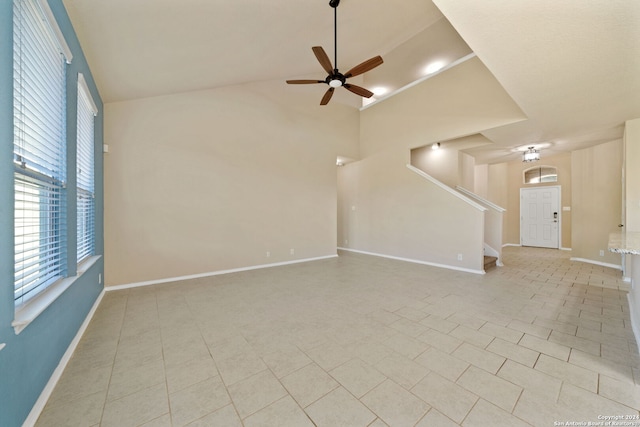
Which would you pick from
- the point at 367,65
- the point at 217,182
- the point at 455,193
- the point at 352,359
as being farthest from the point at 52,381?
the point at 455,193

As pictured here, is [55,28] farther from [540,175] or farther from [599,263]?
[540,175]

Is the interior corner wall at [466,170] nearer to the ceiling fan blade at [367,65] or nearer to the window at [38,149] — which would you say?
the ceiling fan blade at [367,65]

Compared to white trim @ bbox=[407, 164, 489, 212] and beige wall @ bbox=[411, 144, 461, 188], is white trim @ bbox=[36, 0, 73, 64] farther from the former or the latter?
beige wall @ bbox=[411, 144, 461, 188]

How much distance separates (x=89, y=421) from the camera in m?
1.39

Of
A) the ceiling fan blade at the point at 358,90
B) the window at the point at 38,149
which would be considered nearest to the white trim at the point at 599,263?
the ceiling fan blade at the point at 358,90

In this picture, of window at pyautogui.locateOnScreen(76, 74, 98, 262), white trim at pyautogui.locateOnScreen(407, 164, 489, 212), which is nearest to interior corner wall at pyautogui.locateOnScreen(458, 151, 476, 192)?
white trim at pyautogui.locateOnScreen(407, 164, 489, 212)

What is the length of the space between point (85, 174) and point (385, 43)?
5.51 metres

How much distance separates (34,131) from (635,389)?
4226 millimetres

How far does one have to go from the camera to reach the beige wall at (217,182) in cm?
373

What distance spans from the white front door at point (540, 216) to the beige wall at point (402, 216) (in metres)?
4.95

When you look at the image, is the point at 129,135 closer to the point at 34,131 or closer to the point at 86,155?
the point at 86,155

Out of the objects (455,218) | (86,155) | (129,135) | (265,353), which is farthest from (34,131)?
(455,218)

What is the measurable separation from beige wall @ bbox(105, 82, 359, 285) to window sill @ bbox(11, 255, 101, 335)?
187 centimetres

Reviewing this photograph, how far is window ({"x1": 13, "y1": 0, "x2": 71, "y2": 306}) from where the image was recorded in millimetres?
1395
